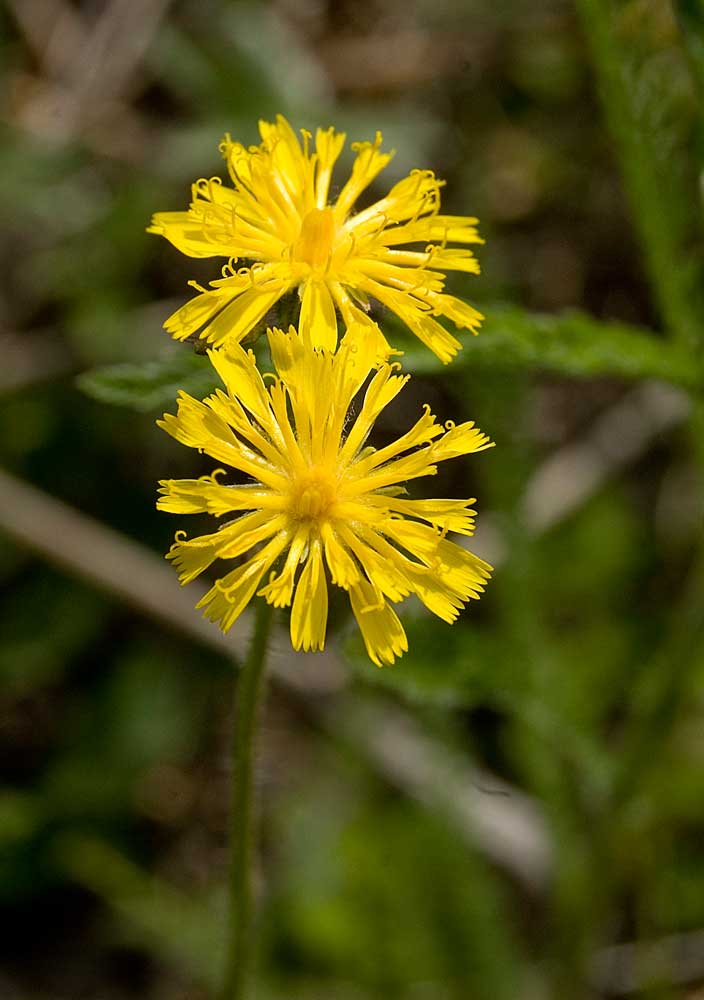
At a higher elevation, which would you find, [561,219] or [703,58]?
[561,219]

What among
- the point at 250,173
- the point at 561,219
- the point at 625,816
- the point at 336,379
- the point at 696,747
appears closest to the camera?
the point at 336,379

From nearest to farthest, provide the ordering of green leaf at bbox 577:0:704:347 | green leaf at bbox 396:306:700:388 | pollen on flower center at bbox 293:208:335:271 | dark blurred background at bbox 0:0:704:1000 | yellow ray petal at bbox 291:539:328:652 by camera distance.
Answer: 1. yellow ray petal at bbox 291:539:328:652
2. pollen on flower center at bbox 293:208:335:271
3. green leaf at bbox 396:306:700:388
4. green leaf at bbox 577:0:704:347
5. dark blurred background at bbox 0:0:704:1000

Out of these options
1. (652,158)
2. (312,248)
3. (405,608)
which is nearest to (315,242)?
(312,248)

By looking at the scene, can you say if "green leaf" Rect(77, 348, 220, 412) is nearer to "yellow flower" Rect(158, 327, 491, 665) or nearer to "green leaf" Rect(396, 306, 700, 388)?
"yellow flower" Rect(158, 327, 491, 665)

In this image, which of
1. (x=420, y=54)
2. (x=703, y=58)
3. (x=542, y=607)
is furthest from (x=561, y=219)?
(x=703, y=58)

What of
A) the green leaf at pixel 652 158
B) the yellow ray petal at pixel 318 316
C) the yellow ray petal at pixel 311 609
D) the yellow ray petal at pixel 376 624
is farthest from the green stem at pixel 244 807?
the green leaf at pixel 652 158

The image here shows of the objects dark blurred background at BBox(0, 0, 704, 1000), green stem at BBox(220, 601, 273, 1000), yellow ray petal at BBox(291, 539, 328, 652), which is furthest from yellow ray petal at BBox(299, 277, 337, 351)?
dark blurred background at BBox(0, 0, 704, 1000)

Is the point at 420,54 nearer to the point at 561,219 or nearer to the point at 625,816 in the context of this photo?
the point at 561,219
